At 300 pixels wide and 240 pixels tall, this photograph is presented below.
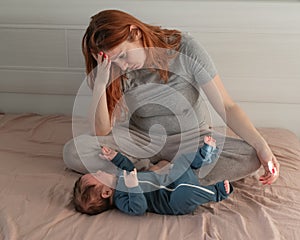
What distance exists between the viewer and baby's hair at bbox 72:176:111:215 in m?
1.43

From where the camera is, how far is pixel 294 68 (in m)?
2.09

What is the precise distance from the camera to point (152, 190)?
1.49m

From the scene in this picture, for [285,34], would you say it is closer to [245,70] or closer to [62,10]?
[245,70]

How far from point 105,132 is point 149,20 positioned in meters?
0.65

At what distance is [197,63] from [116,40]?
0.32 metres

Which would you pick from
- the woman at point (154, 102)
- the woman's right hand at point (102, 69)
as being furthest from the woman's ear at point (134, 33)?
the woman's right hand at point (102, 69)

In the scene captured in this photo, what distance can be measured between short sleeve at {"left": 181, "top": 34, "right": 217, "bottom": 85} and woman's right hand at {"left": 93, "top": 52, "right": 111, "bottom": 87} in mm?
279

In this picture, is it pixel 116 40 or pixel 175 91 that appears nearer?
pixel 116 40

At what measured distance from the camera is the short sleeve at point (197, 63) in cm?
162

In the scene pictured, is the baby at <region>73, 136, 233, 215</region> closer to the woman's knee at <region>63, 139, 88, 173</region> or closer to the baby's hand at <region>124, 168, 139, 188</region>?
the baby's hand at <region>124, 168, 139, 188</region>

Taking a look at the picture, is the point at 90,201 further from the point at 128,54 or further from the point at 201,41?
the point at 201,41

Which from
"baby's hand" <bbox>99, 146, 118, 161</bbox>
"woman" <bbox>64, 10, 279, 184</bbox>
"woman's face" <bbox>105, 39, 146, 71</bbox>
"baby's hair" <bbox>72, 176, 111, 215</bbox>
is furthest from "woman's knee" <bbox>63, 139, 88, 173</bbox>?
"woman's face" <bbox>105, 39, 146, 71</bbox>

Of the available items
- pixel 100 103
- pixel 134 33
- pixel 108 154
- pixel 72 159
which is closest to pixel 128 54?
pixel 134 33

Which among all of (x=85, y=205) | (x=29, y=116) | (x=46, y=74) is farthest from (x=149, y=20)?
(x=85, y=205)
